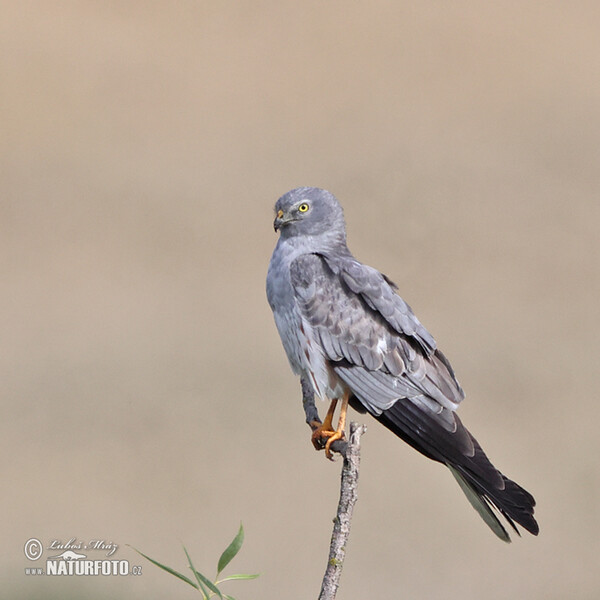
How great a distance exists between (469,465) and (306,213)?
1.10 meters

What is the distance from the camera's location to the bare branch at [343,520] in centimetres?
148

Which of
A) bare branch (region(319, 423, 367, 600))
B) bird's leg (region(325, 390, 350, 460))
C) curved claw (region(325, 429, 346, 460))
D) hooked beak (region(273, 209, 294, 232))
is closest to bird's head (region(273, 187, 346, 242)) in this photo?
hooked beak (region(273, 209, 294, 232))

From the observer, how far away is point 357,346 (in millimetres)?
2680

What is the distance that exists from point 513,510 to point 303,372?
90 cm

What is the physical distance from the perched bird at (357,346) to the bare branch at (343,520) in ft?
2.00

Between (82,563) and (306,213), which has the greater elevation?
(306,213)

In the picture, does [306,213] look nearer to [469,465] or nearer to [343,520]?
[469,465]

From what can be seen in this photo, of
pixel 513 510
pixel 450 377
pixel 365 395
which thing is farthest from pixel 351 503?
pixel 450 377

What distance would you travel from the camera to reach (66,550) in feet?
7.55

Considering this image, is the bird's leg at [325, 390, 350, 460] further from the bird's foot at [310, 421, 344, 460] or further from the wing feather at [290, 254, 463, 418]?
the wing feather at [290, 254, 463, 418]

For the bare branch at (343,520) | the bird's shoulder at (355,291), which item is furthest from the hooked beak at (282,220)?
the bare branch at (343,520)

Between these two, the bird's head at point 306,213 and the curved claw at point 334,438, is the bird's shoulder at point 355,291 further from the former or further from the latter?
the curved claw at point 334,438

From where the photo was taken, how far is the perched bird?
8.00 feet

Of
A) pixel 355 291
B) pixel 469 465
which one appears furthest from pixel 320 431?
pixel 469 465
